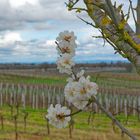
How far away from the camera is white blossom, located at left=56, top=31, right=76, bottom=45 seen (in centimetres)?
216

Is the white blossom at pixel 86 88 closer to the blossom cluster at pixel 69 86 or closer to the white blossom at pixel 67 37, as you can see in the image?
the blossom cluster at pixel 69 86

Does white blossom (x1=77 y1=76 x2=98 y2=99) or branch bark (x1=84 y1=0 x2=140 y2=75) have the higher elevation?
branch bark (x1=84 y1=0 x2=140 y2=75)

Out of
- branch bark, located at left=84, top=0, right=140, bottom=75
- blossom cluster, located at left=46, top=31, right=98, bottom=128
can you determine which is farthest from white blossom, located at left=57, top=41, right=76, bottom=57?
branch bark, located at left=84, top=0, right=140, bottom=75

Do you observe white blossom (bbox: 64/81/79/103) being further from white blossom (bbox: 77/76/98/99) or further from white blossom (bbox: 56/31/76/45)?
white blossom (bbox: 56/31/76/45)

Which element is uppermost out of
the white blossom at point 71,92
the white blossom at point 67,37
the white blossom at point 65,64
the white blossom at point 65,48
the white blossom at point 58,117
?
the white blossom at point 67,37

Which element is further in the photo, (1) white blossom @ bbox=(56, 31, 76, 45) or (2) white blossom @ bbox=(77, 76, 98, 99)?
(1) white blossom @ bbox=(56, 31, 76, 45)

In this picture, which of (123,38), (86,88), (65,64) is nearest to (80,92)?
(86,88)

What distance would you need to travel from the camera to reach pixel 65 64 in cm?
211

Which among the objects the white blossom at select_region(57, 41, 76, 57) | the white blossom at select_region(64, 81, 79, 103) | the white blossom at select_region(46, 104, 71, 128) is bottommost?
the white blossom at select_region(46, 104, 71, 128)

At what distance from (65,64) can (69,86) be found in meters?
0.13

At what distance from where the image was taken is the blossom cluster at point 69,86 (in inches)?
77.9

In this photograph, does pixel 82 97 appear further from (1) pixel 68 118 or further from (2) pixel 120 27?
(2) pixel 120 27

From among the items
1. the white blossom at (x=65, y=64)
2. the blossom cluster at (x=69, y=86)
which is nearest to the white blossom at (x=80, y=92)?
the blossom cluster at (x=69, y=86)

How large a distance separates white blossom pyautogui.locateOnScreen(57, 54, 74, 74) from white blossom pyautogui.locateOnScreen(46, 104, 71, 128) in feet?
0.54
